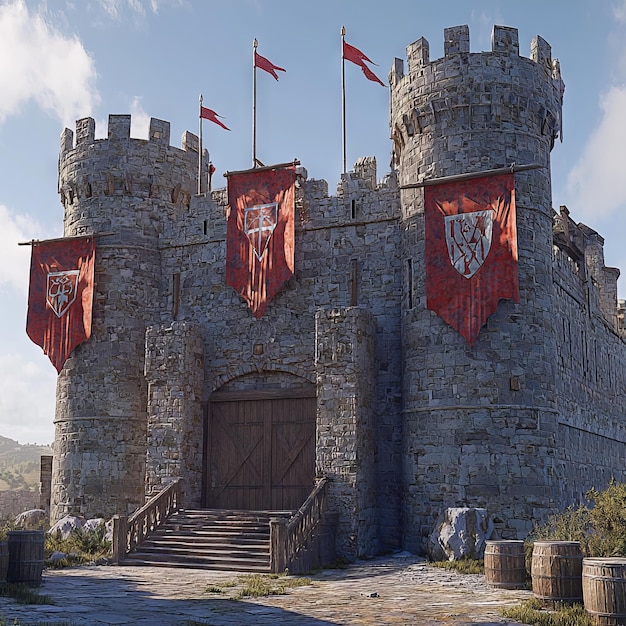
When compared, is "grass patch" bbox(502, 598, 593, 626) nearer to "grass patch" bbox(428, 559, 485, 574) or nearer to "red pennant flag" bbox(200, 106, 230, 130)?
"grass patch" bbox(428, 559, 485, 574)

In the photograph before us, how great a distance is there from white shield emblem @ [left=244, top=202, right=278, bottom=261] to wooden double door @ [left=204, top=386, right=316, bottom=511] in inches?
156

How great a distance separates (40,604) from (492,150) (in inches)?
569

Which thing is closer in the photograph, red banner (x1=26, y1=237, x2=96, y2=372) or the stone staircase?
the stone staircase

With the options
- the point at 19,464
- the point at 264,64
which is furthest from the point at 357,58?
the point at 19,464

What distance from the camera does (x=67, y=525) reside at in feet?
70.2

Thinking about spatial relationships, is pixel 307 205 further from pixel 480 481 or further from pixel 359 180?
pixel 480 481

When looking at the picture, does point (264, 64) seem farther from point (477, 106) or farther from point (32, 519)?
Answer: point (32, 519)

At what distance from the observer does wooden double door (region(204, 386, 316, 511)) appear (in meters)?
21.0

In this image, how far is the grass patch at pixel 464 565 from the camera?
1606 cm

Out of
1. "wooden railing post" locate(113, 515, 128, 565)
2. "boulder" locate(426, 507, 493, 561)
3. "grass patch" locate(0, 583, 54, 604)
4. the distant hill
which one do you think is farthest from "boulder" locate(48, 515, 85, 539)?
the distant hill

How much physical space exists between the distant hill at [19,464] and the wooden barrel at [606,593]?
35.1 meters

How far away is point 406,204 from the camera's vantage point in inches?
837

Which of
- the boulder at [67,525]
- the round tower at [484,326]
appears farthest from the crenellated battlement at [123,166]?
the boulder at [67,525]

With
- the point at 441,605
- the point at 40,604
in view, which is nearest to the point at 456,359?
the point at 441,605
